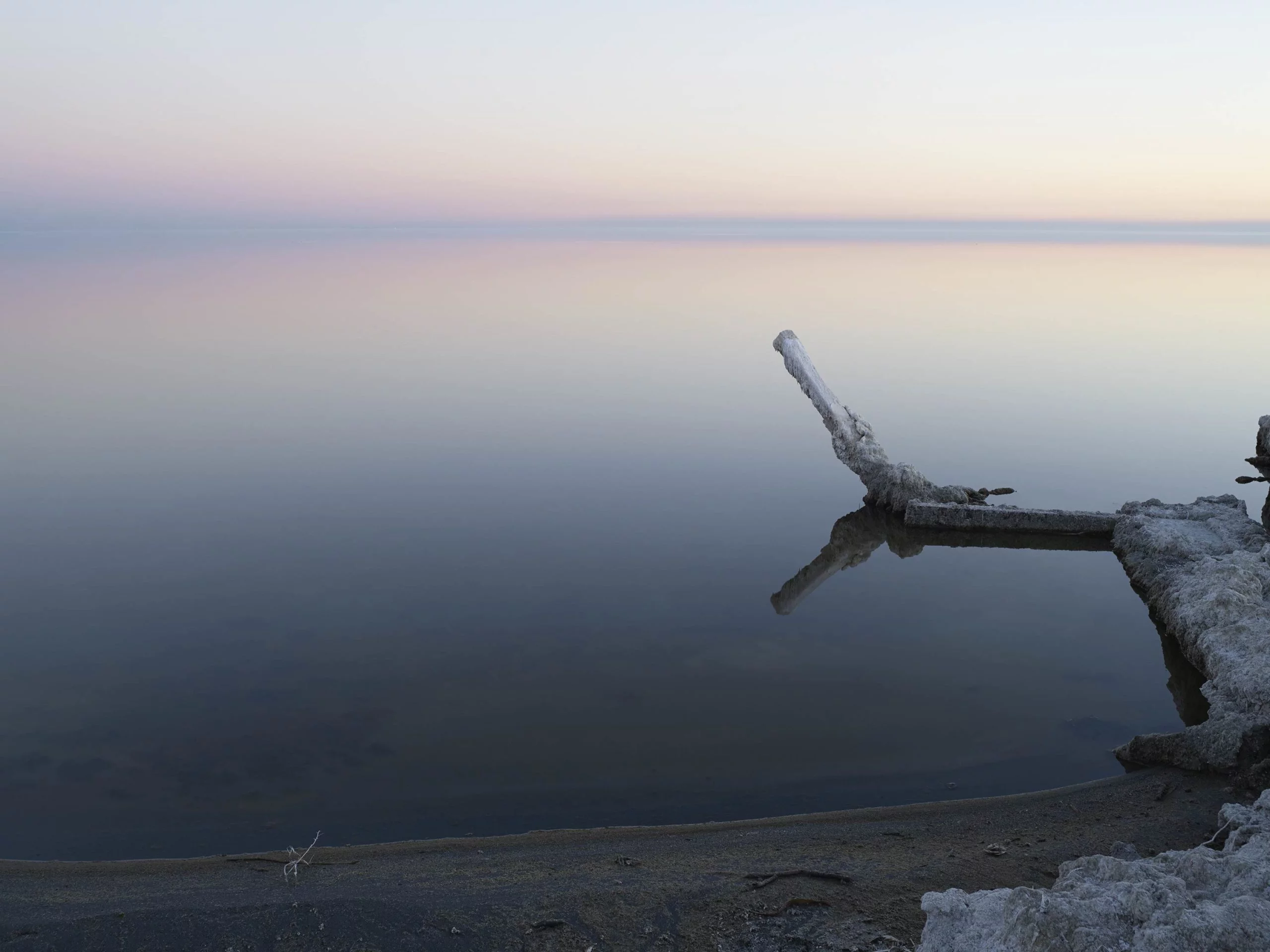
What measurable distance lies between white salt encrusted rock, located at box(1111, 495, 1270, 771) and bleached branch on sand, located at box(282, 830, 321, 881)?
5.91 m

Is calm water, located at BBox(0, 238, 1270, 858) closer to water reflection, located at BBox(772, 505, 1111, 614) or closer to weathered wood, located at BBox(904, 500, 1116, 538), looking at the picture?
water reflection, located at BBox(772, 505, 1111, 614)

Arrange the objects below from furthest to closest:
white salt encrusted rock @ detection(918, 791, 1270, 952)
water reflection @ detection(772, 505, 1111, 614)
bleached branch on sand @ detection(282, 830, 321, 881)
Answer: water reflection @ detection(772, 505, 1111, 614) < bleached branch on sand @ detection(282, 830, 321, 881) < white salt encrusted rock @ detection(918, 791, 1270, 952)

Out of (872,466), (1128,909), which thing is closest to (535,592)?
(872,466)

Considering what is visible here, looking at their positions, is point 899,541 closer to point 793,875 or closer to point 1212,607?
point 1212,607

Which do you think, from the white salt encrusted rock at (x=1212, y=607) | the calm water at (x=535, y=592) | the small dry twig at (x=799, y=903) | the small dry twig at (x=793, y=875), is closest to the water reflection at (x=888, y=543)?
the calm water at (x=535, y=592)

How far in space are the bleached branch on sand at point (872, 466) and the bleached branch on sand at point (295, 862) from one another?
891 cm

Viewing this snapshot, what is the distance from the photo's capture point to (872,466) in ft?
43.5

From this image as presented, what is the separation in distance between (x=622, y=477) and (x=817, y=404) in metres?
3.16

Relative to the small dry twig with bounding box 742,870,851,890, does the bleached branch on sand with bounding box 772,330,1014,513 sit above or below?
above

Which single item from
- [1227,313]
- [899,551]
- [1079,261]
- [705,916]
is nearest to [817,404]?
[899,551]

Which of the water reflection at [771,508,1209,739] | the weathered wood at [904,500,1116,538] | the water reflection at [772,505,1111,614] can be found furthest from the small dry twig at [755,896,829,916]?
the weathered wood at [904,500,1116,538]

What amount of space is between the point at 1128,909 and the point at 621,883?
8.59 feet

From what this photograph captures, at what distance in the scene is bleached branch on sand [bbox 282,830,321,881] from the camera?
5.63m

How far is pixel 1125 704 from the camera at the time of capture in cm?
830
